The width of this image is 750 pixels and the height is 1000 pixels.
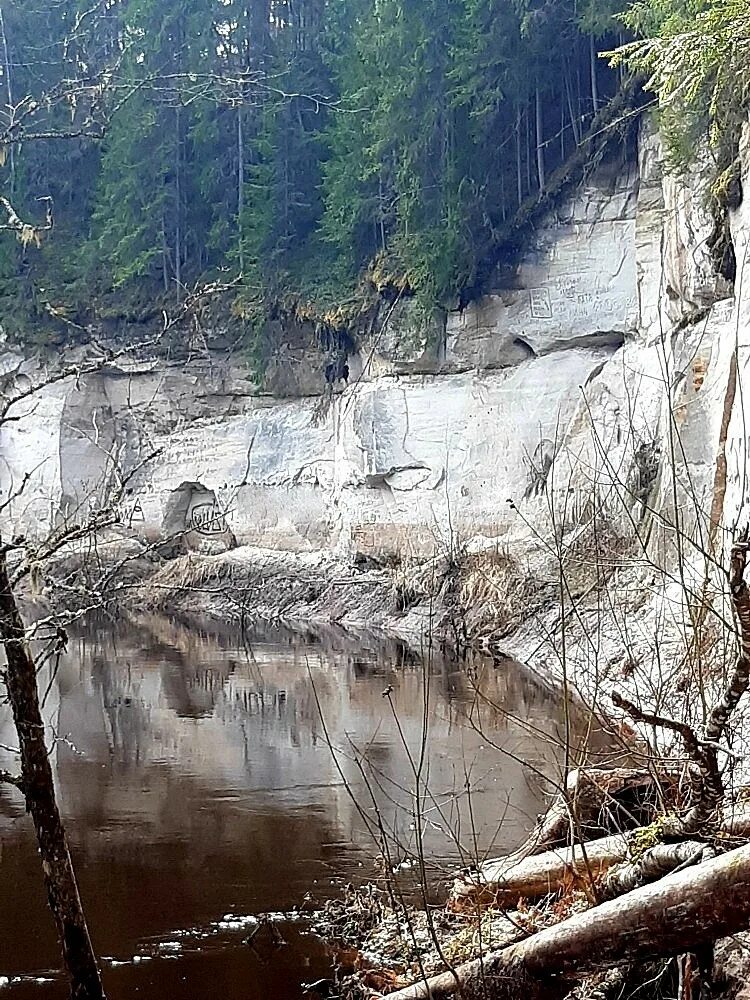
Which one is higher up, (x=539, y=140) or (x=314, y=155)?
(x=314, y=155)

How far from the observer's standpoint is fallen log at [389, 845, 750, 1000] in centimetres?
373

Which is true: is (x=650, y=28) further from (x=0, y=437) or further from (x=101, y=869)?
→ (x=0, y=437)

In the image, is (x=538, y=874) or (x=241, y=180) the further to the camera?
(x=241, y=180)

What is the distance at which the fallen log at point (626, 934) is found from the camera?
12.3 ft

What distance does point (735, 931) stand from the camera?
3760 mm

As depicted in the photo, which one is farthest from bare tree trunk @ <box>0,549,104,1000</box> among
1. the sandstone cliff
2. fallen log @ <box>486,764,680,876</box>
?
the sandstone cliff

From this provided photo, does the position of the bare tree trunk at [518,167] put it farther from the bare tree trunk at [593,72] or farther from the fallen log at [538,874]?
the fallen log at [538,874]

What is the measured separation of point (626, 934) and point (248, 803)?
22.7 ft

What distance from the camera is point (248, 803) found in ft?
34.4

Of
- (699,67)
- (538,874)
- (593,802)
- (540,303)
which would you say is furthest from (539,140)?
(538,874)

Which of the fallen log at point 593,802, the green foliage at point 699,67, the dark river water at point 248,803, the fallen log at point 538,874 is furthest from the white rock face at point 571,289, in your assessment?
the fallen log at point 538,874

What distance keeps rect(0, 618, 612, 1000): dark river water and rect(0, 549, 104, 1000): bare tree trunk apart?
0.47 metres

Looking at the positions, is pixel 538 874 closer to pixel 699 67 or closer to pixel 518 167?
pixel 699 67

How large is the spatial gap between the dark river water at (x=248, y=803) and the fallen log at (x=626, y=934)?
636 millimetres
